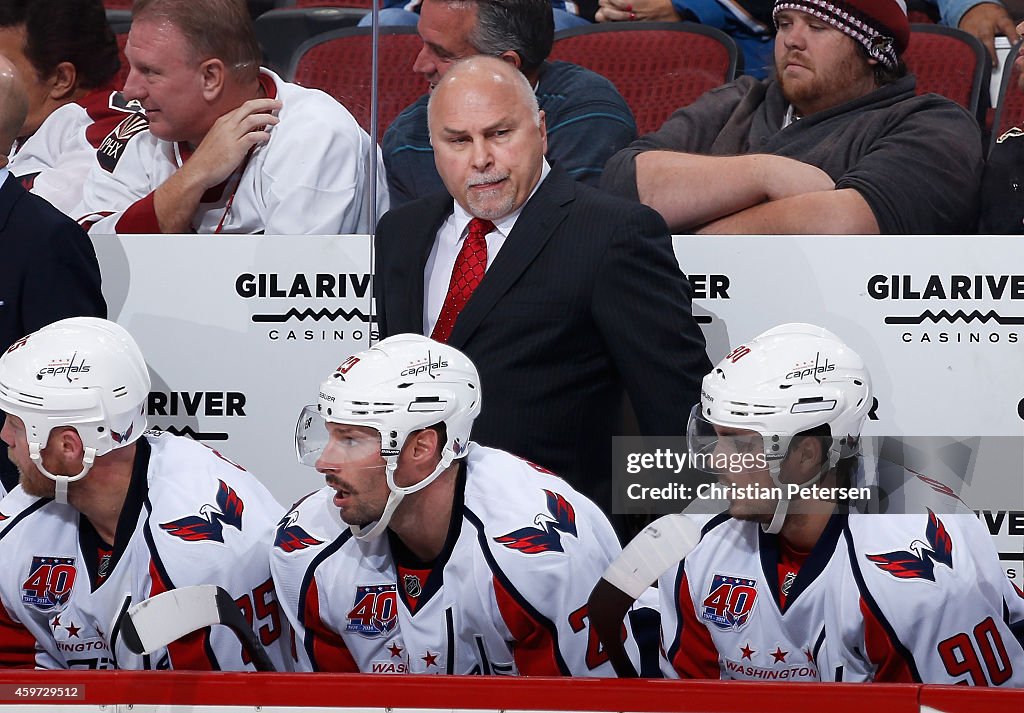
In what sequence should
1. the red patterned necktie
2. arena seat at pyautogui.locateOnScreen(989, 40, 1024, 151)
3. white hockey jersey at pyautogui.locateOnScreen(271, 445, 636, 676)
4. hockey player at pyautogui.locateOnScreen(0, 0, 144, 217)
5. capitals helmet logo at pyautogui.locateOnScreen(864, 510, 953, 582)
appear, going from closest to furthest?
1. capitals helmet logo at pyautogui.locateOnScreen(864, 510, 953, 582)
2. white hockey jersey at pyautogui.locateOnScreen(271, 445, 636, 676)
3. the red patterned necktie
4. arena seat at pyautogui.locateOnScreen(989, 40, 1024, 151)
5. hockey player at pyautogui.locateOnScreen(0, 0, 144, 217)

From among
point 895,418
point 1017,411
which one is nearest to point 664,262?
point 895,418

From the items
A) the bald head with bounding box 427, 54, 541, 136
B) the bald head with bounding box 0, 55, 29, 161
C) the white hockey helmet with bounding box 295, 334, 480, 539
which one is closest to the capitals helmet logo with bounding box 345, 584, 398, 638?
the white hockey helmet with bounding box 295, 334, 480, 539

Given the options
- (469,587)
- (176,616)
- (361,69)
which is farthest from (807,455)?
(361,69)

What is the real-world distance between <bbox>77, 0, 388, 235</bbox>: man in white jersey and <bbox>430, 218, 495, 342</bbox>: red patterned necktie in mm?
288

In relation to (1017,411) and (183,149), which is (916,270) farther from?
(183,149)

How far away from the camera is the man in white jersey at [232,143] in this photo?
2.64m

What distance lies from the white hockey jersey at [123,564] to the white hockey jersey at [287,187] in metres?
0.63

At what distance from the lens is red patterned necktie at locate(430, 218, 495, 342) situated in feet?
7.89

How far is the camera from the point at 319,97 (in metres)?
2.67

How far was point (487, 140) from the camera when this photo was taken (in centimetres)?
241

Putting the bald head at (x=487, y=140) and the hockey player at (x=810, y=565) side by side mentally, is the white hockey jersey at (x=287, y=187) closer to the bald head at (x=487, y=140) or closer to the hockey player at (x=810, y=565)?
the bald head at (x=487, y=140)

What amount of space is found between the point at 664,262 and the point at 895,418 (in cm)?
58

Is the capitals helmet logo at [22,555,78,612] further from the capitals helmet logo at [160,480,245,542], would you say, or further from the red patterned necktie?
the red patterned necktie

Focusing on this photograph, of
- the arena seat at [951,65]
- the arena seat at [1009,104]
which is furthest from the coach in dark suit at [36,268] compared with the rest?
the arena seat at [1009,104]
